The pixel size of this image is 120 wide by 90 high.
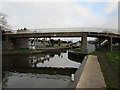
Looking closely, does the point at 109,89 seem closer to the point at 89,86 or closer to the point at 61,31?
the point at 89,86

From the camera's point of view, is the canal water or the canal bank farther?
the canal water

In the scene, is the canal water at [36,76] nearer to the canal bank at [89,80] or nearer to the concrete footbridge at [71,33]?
the canal bank at [89,80]

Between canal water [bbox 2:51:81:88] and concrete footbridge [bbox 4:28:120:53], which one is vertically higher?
concrete footbridge [bbox 4:28:120:53]

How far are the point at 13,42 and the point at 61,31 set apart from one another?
17.5 metres

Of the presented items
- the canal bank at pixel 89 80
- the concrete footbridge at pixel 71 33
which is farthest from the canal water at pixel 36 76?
the concrete footbridge at pixel 71 33

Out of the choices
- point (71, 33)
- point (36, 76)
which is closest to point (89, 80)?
point (36, 76)

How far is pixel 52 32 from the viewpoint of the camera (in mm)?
37375

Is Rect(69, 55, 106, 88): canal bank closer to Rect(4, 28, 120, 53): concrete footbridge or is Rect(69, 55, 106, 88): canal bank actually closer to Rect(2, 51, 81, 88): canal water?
Rect(2, 51, 81, 88): canal water

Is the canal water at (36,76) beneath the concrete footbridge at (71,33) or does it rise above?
beneath

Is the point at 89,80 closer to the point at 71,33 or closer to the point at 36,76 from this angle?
the point at 36,76

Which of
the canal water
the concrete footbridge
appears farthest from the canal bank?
the concrete footbridge

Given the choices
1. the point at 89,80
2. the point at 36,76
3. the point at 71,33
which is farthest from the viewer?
the point at 71,33

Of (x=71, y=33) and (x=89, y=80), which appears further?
(x=71, y=33)

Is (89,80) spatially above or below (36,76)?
above
